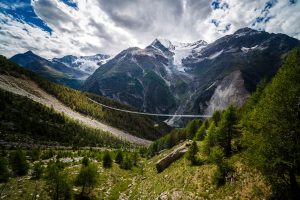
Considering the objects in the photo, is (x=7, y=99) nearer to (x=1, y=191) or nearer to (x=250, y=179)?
(x=1, y=191)

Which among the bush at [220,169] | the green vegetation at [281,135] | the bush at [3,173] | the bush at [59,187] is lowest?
the bush at [3,173]

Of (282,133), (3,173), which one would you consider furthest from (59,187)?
(282,133)

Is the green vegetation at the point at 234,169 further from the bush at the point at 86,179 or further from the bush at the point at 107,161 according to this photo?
the bush at the point at 107,161

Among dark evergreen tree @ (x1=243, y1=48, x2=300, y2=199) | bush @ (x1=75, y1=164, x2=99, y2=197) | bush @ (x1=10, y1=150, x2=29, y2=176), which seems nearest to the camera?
dark evergreen tree @ (x1=243, y1=48, x2=300, y2=199)

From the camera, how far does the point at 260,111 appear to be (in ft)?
68.0

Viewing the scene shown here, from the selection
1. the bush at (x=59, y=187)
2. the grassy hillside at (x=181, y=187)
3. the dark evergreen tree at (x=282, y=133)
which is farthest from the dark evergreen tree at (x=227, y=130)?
the bush at (x=59, y=187)

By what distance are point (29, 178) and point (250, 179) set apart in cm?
3682

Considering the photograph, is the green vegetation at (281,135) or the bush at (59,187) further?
the bush at (59,187)

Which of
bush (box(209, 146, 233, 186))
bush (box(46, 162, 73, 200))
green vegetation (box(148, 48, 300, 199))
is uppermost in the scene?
green vegetation (box(148, 48, 300, 199))

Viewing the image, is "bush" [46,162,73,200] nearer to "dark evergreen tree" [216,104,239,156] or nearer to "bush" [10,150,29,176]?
"bush" [10,150,29,176]

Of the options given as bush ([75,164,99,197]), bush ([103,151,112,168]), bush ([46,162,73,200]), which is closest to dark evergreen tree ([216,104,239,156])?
bush ([75,164,99,197])

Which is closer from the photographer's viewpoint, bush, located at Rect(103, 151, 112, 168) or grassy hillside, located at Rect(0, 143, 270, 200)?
grassy hillside, located at Rect(0, 143, 270, 200)

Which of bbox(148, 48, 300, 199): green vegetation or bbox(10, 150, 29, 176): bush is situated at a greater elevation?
bbox(148, 48, 300, 199): green vegetation

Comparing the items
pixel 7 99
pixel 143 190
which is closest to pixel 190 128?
pixel 143 190
